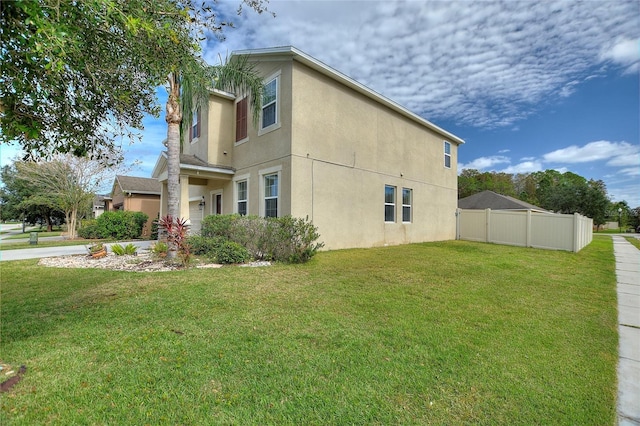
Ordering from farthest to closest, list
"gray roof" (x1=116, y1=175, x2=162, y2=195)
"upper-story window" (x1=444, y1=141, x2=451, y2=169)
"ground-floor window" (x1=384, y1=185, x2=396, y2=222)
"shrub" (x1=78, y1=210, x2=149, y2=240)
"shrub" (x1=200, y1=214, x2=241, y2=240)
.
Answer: "gray roof" (x1=116, y1=175, x2=162, y2=195), "upper-story window" (x1=444, y1=141, x2=451, y2=169), "shrub" (x1=78, y1=210, x2=149, y2=240), "ground-floor window" (x1=384, y1=185, x2=396, y2=222), "shrub" (x1=200, y1=214, x2=241, y2=240)

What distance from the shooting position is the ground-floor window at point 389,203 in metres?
14.0

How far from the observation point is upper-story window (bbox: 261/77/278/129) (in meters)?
10.9

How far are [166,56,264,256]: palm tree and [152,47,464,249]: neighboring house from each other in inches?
24.5

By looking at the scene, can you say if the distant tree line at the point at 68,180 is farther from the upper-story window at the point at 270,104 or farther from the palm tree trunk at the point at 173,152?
the upper-story window at the point at 270,104

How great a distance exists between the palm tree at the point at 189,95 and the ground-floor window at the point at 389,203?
702 cm

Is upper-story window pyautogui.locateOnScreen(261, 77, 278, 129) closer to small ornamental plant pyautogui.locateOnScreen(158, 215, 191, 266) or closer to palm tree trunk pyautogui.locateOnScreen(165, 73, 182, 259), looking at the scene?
palm tree trunk pyautogui.locateOnScreen(165, 73, 182, 259)

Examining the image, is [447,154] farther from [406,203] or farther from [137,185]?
[137,185]

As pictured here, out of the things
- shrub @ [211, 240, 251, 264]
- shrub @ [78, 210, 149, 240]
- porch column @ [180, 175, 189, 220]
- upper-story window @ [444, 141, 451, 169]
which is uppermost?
upper-story window @ [444, 141, 451, 169]

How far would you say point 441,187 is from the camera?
17.8 meters

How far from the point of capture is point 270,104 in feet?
36.8

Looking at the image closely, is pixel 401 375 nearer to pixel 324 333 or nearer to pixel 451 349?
pixel 451 349

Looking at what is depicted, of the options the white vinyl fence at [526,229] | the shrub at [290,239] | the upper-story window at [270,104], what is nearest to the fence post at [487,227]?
the white vinyl fence at [526,229]

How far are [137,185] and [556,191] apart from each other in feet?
168

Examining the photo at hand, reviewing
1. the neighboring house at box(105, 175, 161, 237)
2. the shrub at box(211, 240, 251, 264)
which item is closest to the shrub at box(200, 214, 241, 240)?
the shrub at box(211, 240, 251, 264)
